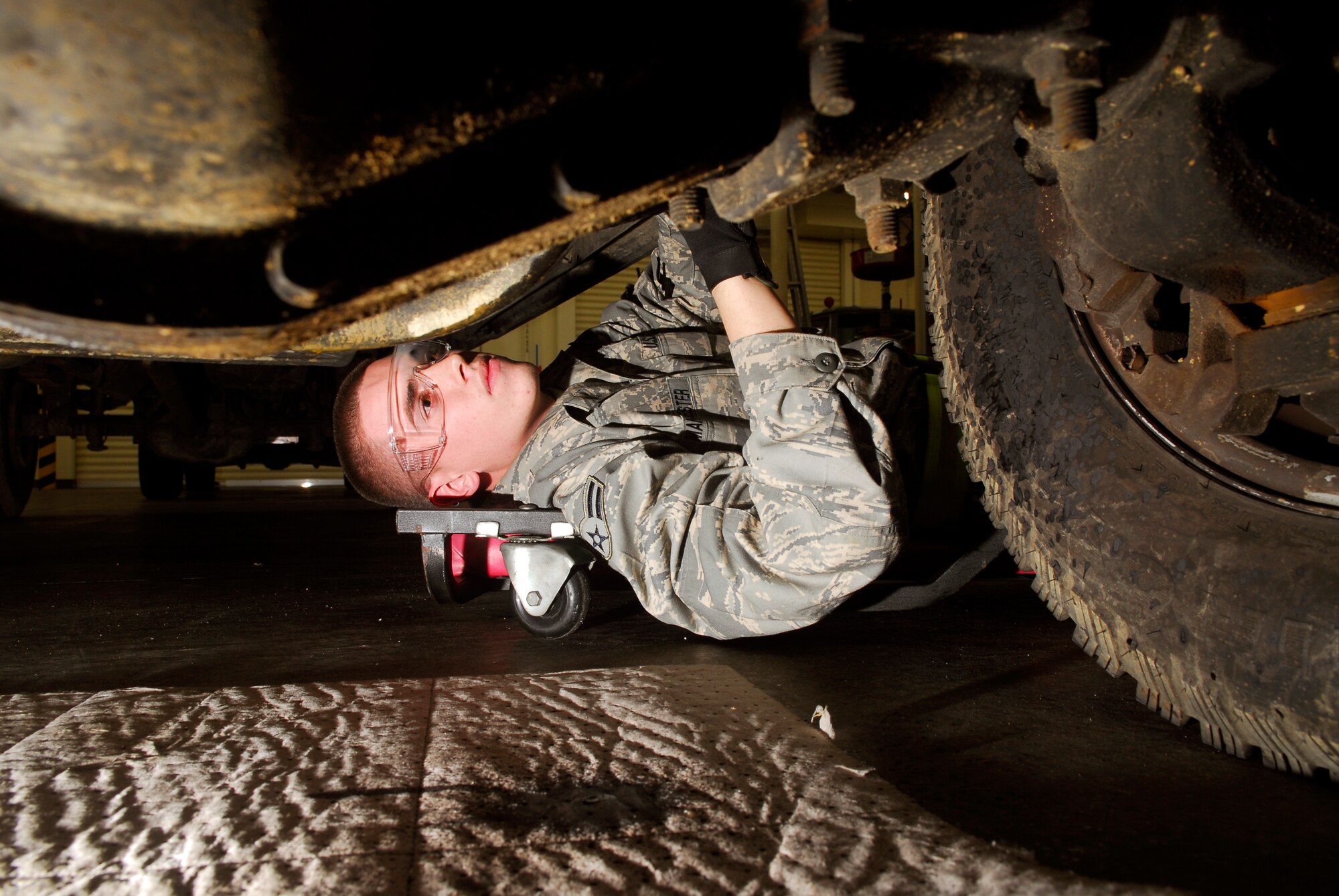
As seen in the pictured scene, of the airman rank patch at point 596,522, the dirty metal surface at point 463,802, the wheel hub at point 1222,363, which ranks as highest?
the wheel hub at point 1222,363

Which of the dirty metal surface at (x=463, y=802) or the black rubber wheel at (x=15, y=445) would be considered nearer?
the dirty metal surface at (x=463, y=802)

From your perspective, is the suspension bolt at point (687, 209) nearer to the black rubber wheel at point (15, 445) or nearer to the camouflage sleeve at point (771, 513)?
the camouflage sleeve at point (771, 513)

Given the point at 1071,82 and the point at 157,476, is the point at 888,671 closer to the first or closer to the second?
the point at 1071,82

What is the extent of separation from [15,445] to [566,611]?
394 centimetres

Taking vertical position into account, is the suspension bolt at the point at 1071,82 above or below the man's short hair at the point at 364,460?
above

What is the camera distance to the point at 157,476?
6.14 metres

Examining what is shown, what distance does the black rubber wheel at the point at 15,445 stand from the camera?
148 inches

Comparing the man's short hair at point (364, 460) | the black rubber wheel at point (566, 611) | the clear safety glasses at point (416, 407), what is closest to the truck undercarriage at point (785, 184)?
the black rubber wheel at point (566, 611)

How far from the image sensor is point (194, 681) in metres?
1.20

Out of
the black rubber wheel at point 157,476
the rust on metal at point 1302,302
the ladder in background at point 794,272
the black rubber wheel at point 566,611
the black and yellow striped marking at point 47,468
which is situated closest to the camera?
the rust on metal at point 1302,302

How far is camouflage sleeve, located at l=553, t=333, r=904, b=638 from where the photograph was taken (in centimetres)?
109

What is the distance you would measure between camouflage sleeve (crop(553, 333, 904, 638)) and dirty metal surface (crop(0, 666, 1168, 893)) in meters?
0.19

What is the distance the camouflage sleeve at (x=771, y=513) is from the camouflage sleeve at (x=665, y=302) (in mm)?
644

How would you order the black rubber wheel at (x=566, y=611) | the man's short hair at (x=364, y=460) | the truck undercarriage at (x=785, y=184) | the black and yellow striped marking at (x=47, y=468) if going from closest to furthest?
1. the truck undercarriage at (x=785, y=184)
2. the black rubber wheel at (x=566, y=611)
3. the man's short hair at (x=364, y=460)
4. the black and yellow striped marking at (x=47, y=468)
